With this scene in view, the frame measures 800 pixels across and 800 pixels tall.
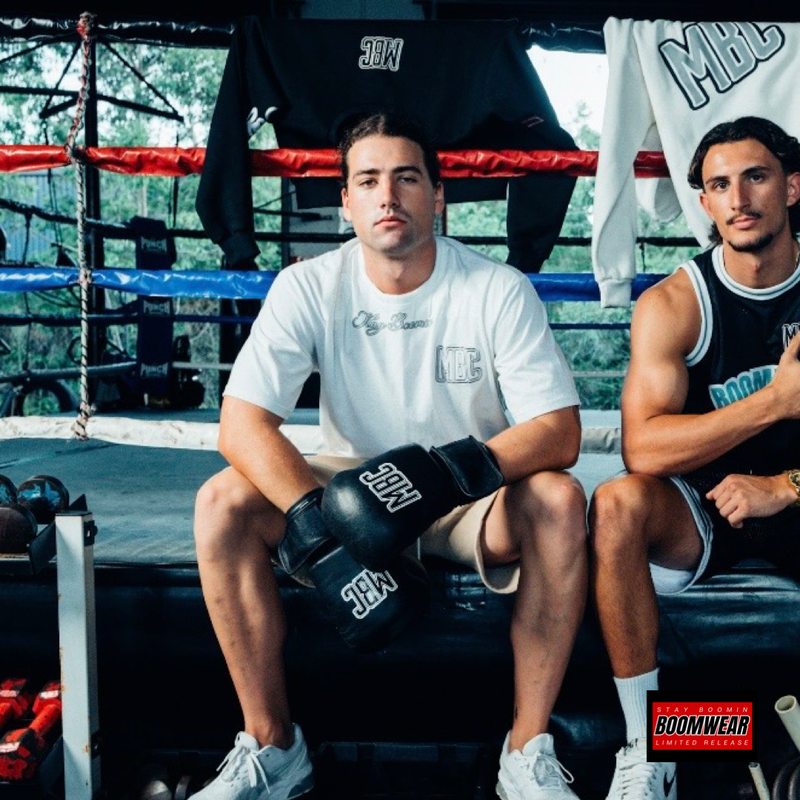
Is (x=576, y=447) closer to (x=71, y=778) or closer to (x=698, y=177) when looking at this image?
(x=698, y=177)

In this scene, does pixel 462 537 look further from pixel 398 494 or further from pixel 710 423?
pixel 710 423

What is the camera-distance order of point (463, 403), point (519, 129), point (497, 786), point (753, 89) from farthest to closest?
point (519, 129), point (753, 89), point (463, 403), point (497, 786)

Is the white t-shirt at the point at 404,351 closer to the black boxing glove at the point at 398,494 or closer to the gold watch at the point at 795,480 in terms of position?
the black boxing glove at the point at 398,494

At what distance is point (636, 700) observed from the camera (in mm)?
1216

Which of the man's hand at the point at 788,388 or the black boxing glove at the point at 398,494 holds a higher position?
the man's hand at the point at 788,388

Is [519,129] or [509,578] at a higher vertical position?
[519,129]

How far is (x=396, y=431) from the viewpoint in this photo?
4.56ft

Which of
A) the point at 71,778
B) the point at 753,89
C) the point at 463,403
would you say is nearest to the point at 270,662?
the point at 71,778

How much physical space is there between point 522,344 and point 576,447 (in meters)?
0.17

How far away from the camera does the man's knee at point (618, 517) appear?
1.21 metres

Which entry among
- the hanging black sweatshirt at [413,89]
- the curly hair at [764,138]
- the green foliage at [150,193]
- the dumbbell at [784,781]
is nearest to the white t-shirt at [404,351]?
the curly hair at [764,138]

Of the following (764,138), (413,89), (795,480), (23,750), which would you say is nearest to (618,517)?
(795,480)

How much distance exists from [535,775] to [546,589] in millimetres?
236

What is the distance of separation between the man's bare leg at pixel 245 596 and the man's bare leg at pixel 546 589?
0.34m
